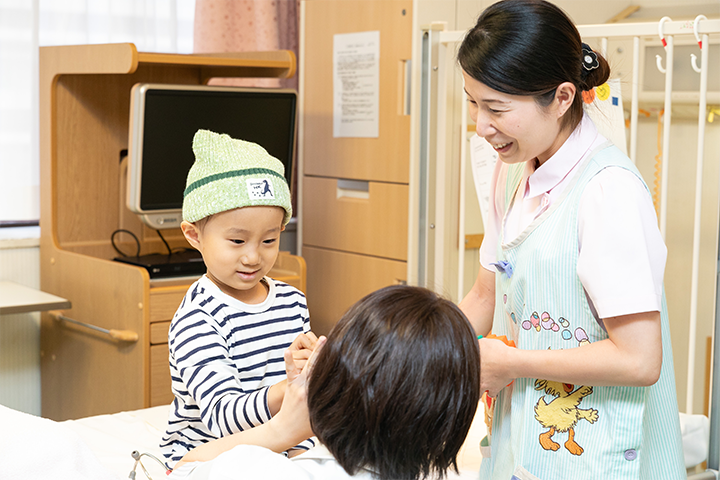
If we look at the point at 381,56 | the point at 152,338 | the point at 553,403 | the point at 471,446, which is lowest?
the point at 471,446

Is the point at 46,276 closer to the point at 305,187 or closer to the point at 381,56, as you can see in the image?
the point at 305,187

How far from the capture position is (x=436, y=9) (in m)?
2.47

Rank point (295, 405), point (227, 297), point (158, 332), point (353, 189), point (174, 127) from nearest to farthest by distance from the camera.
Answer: point (295, 405), point (227, 297), point (158, 332), point (174, 127), point (353, 189)

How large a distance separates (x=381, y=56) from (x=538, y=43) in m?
1.62

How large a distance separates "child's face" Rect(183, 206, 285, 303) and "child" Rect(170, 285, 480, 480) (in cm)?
32

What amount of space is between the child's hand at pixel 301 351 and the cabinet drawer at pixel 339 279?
5.21 feet

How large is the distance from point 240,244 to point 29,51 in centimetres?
191

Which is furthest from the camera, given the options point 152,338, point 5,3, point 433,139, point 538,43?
point 5,3

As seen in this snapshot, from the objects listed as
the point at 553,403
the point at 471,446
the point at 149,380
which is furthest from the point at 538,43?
the point at 149,380

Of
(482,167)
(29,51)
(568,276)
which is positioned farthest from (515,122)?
(29,51)

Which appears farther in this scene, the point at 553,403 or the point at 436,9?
the point at 436,9

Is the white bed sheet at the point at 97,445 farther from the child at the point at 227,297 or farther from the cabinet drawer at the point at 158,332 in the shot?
the cabinet drawer at the point at 158,332

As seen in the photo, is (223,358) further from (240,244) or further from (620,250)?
(620,250)

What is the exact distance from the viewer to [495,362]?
3.37 feet
